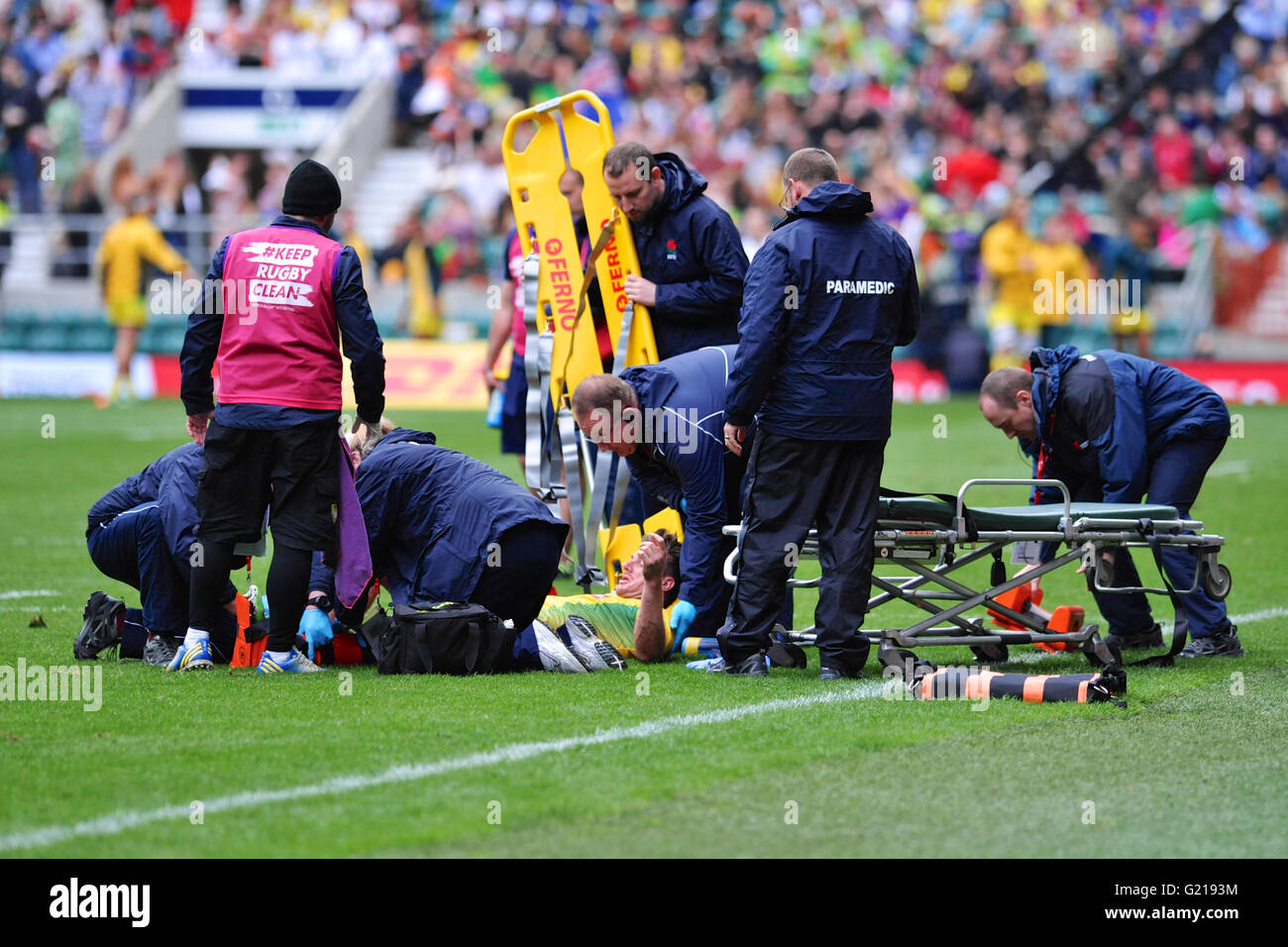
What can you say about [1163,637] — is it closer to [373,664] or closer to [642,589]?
[642,589]

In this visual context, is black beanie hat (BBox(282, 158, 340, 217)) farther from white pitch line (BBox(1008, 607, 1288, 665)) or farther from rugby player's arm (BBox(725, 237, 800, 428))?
white pitch line (BBox(1008, 607, 1288, 665))

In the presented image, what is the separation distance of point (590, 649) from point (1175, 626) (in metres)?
2.47

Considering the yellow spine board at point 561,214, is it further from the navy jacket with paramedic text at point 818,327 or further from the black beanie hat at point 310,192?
the navy jacket with paramedic text at point 818,327

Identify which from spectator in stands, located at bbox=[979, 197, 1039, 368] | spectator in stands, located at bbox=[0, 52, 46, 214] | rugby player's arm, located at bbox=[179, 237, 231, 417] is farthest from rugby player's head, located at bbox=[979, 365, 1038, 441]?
spectator in stands, located at bbox=[0, 52, 46, 214]

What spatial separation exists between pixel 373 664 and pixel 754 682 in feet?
5.56

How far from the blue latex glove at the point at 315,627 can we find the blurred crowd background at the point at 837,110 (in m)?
17.2

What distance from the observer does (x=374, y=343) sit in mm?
7273

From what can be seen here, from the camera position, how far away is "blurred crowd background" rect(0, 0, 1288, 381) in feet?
82.2

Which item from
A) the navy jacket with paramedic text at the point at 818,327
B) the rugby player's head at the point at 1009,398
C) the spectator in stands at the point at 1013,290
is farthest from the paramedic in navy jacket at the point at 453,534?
the spectator in stands at the point at 1013,290

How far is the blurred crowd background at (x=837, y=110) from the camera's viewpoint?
986 inches

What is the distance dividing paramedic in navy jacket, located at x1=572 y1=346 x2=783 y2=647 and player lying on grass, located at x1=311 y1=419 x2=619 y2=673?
1.56 ft

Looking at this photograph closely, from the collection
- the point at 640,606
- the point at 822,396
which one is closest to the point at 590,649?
the point at 640,606
